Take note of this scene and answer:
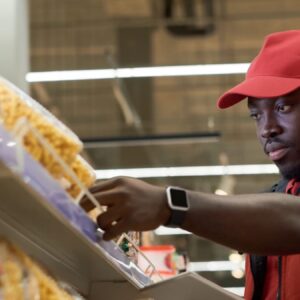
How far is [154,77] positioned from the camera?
44.3ft

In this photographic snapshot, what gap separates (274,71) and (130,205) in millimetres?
836

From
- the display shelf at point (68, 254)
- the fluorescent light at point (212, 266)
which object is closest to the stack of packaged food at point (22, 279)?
the display shelf at point (68, 254)

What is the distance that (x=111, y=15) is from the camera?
1209 cm

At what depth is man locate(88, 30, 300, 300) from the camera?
1302mm

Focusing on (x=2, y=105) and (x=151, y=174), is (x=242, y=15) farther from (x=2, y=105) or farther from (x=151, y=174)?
(x=2, y=105)

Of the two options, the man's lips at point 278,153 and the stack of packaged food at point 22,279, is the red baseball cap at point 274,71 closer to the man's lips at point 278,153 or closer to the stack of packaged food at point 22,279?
the man's lips at point 278,153

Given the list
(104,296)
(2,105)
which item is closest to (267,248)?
(104,296)

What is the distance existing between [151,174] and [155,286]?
13.9m

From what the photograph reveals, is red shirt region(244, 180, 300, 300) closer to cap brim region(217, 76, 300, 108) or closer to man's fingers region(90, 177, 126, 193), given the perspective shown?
cap brim region(217, 76, 300, 108)

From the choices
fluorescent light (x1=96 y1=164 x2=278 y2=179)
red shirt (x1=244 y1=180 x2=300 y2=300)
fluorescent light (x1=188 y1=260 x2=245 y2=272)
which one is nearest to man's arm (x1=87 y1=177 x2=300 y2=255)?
red shirt (x1=244 y1=180 x2=300 y2=300)

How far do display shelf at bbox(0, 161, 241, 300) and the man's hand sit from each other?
0.06 m

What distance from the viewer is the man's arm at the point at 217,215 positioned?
129cm

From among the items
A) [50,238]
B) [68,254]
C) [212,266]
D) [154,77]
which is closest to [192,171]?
[154,77]

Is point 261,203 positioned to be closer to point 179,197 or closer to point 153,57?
point 179,197
